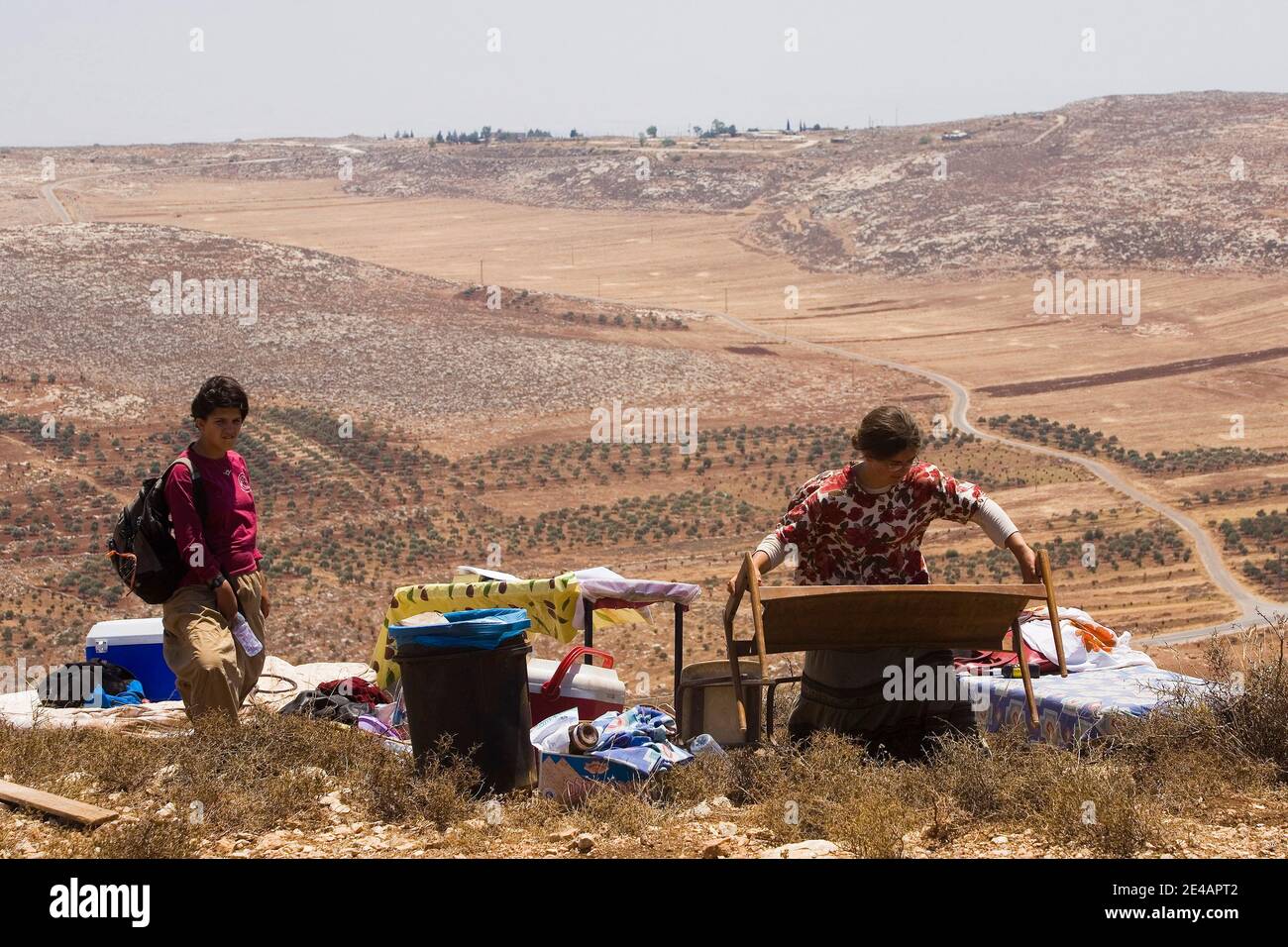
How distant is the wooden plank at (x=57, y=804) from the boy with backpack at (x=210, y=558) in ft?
2.32

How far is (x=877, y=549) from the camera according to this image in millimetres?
5449

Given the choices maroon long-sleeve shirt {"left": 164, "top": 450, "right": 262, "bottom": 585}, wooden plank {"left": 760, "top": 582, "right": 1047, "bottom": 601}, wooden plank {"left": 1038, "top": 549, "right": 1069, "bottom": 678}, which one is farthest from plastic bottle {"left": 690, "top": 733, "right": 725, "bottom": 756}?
maroon long-sleeve shirt {"left": 164, "top": 450, "right": 262, "bottom": 585}

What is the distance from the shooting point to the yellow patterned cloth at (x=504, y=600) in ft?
25.3

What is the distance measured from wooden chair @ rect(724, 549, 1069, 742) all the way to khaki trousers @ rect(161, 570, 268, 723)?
7.08ft

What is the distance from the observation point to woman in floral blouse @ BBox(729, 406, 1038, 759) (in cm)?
531

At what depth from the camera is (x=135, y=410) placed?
124 feet

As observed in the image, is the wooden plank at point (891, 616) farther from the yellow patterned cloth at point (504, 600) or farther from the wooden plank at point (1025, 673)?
the yellow patterned cloth at point (504, 600)

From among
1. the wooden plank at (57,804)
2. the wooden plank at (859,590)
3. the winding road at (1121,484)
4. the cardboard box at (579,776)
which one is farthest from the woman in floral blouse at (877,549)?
the winding road at (1121,484)

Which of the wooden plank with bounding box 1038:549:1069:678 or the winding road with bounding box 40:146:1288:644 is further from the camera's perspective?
the winding road with bounding box 40:146:1288:644

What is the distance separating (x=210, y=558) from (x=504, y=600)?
6.95 feet

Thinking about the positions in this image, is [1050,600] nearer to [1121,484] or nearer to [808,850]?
[808,850]

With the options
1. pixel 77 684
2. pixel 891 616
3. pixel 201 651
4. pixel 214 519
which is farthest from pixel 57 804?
pixel 891 616

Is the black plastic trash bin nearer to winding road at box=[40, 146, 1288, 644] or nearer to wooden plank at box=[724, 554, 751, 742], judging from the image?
wooden plank at box=[724, 554, 751, 742]
